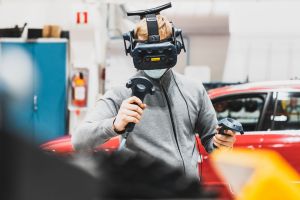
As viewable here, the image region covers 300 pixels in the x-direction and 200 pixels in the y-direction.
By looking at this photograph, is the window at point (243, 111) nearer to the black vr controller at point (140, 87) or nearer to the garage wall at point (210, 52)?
the black vr controller at point (140, 87)

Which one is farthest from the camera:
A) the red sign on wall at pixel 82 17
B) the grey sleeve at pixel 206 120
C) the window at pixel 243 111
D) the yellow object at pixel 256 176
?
the red sign on wall at pixel 82 17

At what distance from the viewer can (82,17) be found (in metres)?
6.72

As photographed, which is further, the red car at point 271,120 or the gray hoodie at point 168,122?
the red car at point 271,120

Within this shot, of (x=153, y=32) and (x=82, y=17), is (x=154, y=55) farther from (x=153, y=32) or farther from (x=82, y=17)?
(x=82, y=17)

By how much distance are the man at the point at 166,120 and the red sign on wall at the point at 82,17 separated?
16.4 ft

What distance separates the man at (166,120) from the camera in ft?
5.44

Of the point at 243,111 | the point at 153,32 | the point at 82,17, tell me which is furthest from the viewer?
the point at 82,17

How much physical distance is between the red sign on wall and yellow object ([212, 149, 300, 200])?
6544 millimetres

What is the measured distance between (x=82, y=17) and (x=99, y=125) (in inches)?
210

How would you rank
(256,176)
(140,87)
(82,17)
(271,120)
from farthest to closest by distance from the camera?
(82,17) < (271,120) < (140,87) < (256,176)

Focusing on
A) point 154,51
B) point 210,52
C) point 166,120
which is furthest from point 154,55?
point 210,52

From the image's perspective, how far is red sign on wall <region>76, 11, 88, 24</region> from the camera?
22.0 ft

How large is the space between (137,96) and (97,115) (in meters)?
0.23

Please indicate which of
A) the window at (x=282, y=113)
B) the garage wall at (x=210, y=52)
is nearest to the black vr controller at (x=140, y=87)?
the window at (x=282, y=113)
